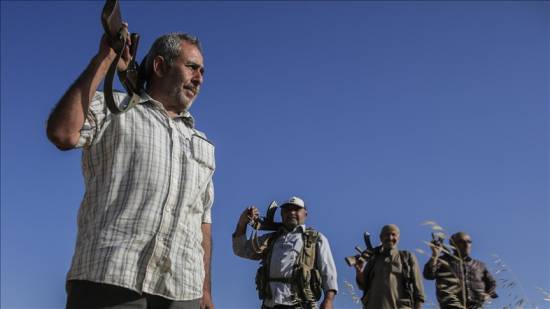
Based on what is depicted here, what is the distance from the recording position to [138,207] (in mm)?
2549

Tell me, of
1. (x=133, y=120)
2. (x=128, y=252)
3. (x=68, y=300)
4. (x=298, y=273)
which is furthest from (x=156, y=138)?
(x=298, y=273)

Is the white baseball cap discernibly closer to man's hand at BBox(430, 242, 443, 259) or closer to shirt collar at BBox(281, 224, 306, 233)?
shirt collar at BBox(281, 224, 306, 233)

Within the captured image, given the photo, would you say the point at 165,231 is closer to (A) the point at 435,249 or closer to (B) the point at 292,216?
(A) the point at 435,249

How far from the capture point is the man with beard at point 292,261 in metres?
6.48

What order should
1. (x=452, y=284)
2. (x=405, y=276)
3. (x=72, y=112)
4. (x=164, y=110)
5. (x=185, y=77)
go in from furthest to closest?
(x=405, y=276)
(x=452, y=284)
(x=185, y=77)
(x=164, y=110)
(x=72, y=112)

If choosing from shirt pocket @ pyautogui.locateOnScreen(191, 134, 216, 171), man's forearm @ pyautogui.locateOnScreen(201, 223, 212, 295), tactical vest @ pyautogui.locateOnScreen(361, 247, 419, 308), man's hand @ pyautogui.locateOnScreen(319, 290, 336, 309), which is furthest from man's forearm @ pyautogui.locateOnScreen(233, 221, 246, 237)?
shirt pocket @ pyautogui.locateOnScreen(191, 134, 216, 171)

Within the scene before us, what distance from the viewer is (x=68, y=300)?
2.43 meters

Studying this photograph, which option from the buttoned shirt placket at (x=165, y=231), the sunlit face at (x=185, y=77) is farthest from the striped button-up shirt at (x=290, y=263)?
the buttoned shirt placket at (x=165, y=231)

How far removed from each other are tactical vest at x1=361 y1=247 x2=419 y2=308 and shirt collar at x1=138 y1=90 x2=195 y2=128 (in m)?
5.48

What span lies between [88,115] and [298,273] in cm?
434

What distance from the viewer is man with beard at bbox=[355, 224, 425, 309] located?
8000mm

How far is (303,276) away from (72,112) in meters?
4.45

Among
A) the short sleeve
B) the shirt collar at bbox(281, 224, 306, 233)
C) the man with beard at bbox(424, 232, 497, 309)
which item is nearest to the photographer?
the short sleeve

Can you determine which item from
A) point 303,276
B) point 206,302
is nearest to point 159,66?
point 206,302
